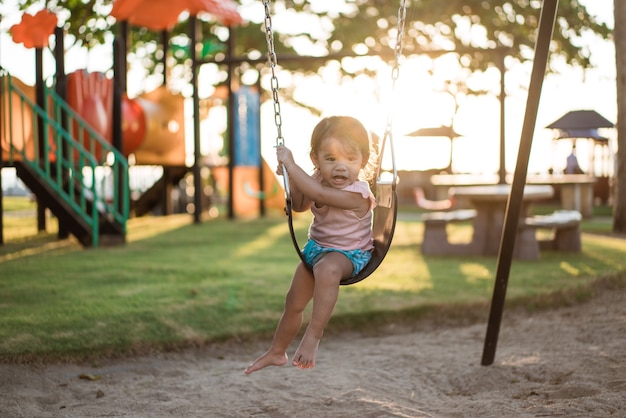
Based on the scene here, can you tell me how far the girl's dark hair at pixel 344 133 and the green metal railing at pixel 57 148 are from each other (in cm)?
574

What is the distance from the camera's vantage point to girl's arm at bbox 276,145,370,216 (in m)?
3.44

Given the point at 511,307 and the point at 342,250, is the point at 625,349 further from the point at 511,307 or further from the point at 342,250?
the point at 342,250

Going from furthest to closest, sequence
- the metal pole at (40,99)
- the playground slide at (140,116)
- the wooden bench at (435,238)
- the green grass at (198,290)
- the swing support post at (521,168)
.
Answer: the playground slide at (140,116) → the wooden bench at (435,238) → the metal pole at (40,99) → the green grass at (198,290) → the swing support post at (521,168)

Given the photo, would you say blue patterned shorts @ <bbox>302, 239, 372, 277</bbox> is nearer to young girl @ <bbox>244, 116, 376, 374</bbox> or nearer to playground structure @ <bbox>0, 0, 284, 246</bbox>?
young girl @ <bbox>244, 116, 376, 374</bbox>

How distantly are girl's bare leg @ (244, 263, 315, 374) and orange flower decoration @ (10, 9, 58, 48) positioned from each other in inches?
259

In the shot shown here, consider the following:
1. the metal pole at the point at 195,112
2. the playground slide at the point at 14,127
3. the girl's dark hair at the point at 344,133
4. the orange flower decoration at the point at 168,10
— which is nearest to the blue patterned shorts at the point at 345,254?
the girl's dark hair at the point at 344,133

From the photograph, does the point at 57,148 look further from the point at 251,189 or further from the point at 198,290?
the point at 251,189

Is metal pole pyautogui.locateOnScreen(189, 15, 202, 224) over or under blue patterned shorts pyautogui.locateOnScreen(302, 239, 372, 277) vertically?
over

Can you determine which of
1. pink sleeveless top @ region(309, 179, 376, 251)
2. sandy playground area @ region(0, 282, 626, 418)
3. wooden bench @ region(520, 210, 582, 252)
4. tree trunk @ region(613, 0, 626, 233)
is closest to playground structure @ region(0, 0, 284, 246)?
Answer: sandy playground area @ region(0, 282, 626, 418)

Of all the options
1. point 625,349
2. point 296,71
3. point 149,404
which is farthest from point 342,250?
point 296,71

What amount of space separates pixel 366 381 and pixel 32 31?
21.4 feet

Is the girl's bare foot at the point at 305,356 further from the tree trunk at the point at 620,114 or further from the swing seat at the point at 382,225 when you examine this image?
the tree trunk at the point at 620,114

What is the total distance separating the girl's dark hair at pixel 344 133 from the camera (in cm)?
349

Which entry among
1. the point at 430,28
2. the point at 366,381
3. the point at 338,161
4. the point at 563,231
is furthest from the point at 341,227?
the point at 430,28
